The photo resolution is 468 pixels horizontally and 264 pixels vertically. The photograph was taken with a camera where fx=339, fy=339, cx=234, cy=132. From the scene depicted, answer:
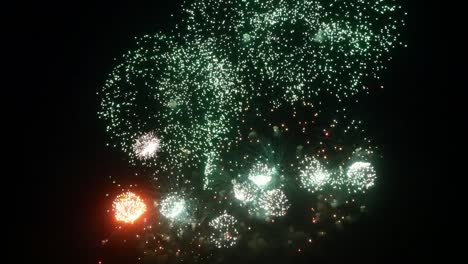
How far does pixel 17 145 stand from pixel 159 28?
2.54 ft

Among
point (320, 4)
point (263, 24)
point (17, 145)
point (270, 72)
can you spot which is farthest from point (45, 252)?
point (320, 4)

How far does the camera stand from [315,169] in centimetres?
125

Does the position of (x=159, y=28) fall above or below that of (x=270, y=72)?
above

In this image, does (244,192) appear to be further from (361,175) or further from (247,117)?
(361,175)

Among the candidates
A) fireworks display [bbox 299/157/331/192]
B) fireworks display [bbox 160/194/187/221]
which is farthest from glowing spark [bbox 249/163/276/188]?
fireworks display [bbox 160/194/187/221]

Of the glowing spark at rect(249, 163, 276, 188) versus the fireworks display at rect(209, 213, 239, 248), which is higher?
the glowing spark at rect(249, 163, 276, 188)

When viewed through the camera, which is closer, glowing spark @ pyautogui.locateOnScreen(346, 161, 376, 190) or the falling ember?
glowing spark @ pyautogui.locateOnScreen(346, 161, 376, 190)

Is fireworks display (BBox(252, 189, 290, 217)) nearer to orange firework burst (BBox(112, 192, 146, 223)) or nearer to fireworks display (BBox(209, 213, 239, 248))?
fireworks display (BBox(209, 213, 239, 248))

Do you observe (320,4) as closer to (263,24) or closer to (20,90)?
(263,24)

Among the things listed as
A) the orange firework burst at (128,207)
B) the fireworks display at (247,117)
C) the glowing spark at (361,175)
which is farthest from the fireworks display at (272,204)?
Result: the orange firework burst at (128,207)

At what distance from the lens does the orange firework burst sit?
50.3 inches

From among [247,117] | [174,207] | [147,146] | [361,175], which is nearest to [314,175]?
[361,175]

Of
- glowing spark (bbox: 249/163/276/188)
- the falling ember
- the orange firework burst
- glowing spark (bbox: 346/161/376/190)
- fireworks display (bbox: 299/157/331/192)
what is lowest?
glowing spark (bbox: 346/161/376/190)

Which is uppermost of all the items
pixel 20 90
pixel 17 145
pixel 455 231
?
pixel 20 90
